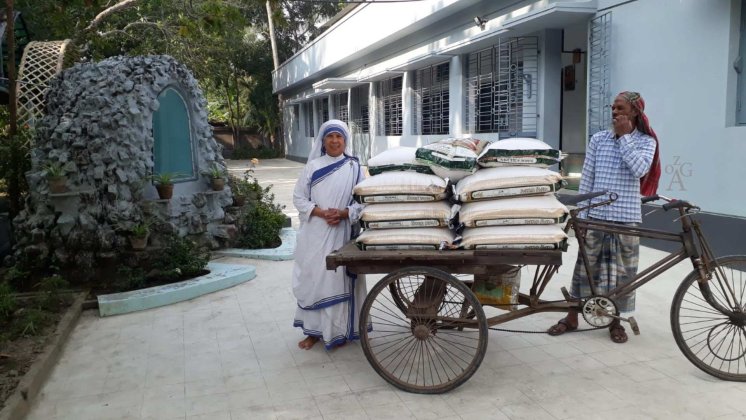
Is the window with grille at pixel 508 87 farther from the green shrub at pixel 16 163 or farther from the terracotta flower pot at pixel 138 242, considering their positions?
the green shrub at pixel 16 163

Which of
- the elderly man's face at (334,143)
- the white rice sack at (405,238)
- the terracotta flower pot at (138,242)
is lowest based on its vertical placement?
the terracotta flower pot at (138,242)

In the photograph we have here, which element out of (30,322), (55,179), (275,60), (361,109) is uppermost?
(275,60)

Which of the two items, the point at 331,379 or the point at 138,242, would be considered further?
the point at 138,242

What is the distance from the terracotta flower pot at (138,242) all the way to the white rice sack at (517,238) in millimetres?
3508

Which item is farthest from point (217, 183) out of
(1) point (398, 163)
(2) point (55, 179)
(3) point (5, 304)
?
(1) point (398, 163)

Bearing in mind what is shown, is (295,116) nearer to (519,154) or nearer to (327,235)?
(327,235)

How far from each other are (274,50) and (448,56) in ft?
61.6

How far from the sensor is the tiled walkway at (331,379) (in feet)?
9.84

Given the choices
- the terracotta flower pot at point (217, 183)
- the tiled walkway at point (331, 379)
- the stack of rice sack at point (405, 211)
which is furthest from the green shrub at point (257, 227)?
the stack of rice sack at point (405, 211)

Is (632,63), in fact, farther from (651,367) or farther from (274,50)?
(274,50)

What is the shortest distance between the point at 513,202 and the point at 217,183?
14.9ft

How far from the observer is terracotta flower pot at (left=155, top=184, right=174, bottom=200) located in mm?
5902

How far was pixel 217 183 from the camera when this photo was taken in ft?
22.3

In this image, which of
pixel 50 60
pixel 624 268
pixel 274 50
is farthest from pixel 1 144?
pixel 274 50
